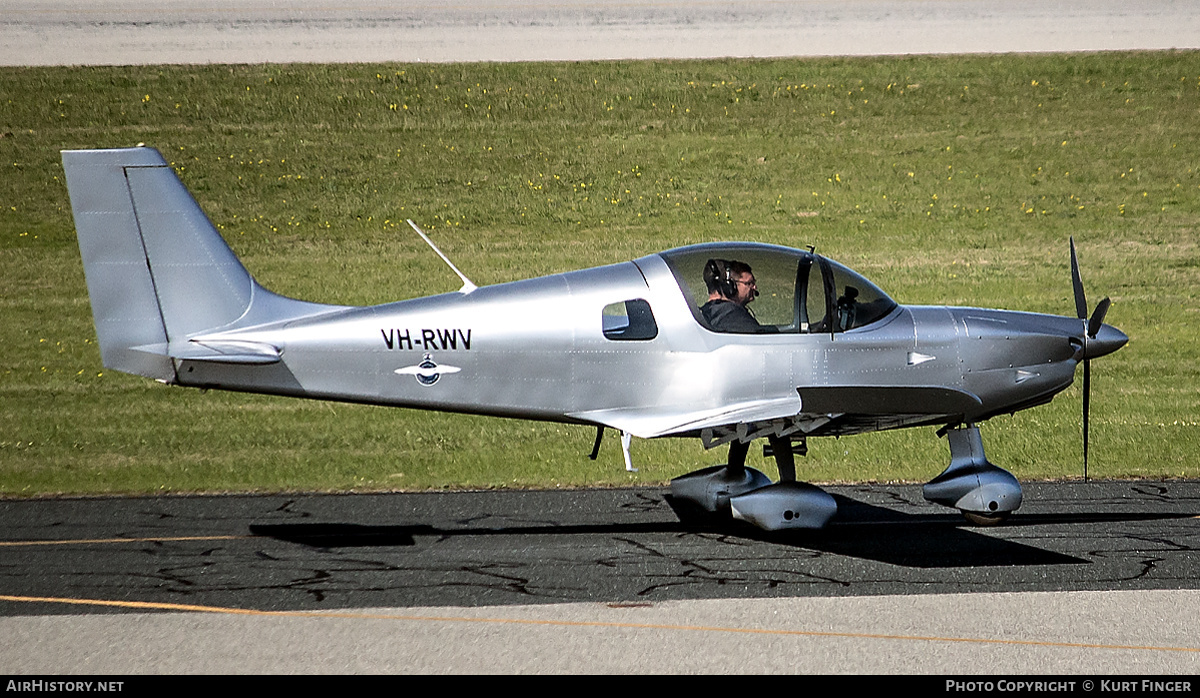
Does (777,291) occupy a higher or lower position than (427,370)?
higher

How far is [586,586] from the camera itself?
952cm

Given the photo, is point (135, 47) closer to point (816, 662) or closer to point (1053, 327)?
point (1053, 327)

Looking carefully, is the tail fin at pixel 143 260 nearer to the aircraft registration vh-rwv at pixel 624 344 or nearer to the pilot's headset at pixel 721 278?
the aircraft registration vh-rwv at pixel 624 344

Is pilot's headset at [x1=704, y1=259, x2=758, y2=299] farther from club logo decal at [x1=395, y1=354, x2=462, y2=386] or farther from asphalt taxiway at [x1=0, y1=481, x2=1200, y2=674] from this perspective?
club logo decal at [x1=395, y1=354, x2=462, y2=386]

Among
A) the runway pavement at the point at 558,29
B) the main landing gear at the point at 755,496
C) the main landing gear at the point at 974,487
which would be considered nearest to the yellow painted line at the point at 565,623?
the main landing gear at the point at 755,496

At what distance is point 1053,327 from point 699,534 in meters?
3.65

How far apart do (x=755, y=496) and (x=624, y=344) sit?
5.70 ft

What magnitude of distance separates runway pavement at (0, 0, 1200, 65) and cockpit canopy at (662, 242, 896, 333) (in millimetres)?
15981

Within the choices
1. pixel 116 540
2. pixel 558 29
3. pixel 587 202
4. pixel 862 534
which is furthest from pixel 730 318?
pixel 558 29

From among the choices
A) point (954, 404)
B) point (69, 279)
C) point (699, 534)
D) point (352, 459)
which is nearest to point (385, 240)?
point (69, 279)

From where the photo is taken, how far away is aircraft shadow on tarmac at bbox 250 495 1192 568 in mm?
10250

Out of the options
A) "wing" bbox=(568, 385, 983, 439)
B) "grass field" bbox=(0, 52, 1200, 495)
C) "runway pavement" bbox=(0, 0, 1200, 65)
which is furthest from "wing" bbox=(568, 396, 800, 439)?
"runway pavement" bbox=(0, 0, 1200, 65)

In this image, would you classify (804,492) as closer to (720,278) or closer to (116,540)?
(720,278)

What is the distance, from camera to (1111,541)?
35.0ft
